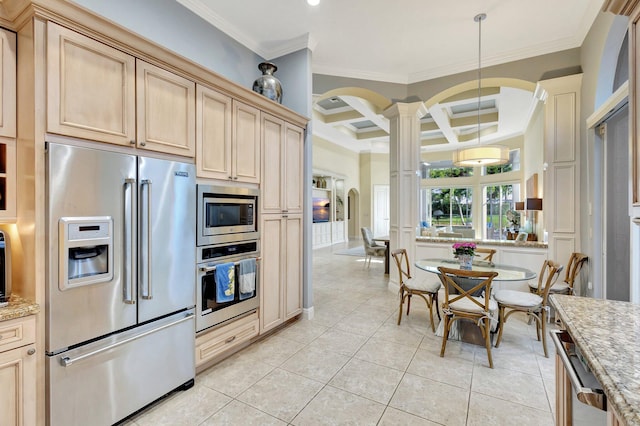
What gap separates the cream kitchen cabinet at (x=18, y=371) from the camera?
1.48 metres

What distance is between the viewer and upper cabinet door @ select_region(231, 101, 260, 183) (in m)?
2.75

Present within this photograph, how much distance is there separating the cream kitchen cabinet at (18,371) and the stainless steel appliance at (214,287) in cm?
99

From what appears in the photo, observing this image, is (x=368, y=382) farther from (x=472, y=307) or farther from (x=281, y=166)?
(x=281, y=166)

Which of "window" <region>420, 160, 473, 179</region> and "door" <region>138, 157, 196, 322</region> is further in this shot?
"window" <region>420, 160, 473, 179</region>

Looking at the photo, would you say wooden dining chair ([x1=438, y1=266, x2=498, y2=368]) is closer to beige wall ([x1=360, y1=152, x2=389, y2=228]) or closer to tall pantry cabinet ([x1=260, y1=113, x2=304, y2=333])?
tall pantry cabinet ([x1=260, y1=113, x2=304, y2=333])

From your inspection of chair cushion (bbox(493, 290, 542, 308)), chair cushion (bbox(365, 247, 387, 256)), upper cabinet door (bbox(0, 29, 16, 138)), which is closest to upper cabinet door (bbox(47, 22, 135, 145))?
upper cabinet door (bbox(0, 29, 16, 138))

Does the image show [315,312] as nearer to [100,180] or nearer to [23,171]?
[100,180]

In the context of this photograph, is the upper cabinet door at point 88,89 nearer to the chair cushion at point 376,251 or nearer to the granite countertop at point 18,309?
the granite countertop at point 18,309

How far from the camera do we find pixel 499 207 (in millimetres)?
9852

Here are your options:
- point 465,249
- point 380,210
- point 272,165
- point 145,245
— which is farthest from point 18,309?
point 380,210

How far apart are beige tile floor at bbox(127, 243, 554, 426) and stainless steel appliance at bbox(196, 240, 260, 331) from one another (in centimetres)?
44

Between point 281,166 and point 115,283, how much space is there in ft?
6.32

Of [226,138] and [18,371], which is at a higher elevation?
[226,138]

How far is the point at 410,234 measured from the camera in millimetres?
4762
